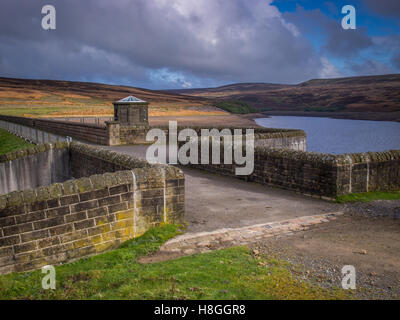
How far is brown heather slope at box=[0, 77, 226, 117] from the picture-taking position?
72.0 m


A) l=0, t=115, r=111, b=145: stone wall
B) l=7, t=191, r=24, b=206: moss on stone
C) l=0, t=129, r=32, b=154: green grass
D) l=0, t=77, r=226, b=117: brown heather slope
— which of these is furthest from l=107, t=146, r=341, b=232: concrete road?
l=0, t=77, r=226, b=117: brown heather slope

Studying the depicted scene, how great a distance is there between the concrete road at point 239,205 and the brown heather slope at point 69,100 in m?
56.9

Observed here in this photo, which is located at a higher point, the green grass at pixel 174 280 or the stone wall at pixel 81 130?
the stone wall at pixel 81 130

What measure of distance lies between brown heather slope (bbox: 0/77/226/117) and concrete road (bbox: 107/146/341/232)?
56899 mm

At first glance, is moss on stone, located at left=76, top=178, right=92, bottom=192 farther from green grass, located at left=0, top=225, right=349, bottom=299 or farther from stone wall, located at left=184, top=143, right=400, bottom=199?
stone wall, located at left=184, top=143, right=400, bottom=199

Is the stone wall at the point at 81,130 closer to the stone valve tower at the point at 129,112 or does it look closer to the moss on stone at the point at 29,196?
the stone valve tower at the point at 129,112

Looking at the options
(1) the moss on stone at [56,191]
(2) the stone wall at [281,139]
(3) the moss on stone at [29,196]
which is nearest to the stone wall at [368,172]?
(1) the moss on stone at [56,191]

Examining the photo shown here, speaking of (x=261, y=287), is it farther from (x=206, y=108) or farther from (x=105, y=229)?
(x=206, y=108)

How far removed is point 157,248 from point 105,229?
3.05 ft

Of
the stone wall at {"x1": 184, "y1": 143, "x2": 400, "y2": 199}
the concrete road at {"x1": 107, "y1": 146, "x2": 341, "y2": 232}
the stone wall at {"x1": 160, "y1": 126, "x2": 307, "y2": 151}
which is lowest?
the concrete road at {"x1": 107, "y1": 146, "x2": 341, "y2": 232}

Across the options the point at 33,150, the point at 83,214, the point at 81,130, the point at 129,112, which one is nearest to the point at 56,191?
the point at 83,214

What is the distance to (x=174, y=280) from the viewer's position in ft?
15.1

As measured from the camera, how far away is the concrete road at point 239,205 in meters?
7.52
